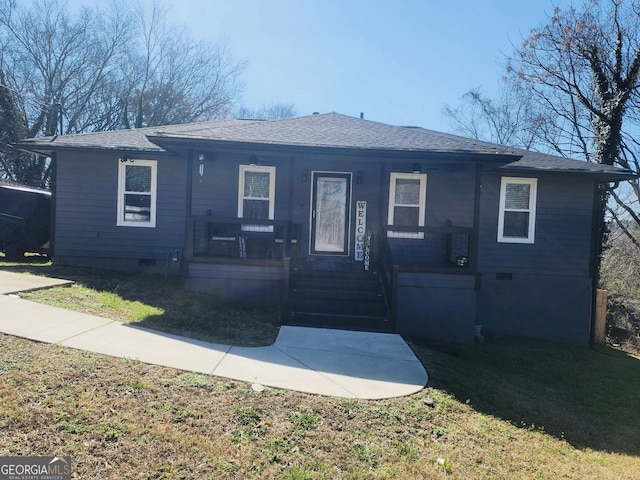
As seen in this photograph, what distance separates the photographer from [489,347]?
25.3 ft

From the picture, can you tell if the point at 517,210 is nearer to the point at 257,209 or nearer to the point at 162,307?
the point at 257,209

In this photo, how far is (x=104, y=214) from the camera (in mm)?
9414

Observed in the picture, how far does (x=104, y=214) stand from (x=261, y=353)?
6.57 meters

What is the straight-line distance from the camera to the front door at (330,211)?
9.36m

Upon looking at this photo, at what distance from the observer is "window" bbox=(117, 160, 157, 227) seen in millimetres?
9398

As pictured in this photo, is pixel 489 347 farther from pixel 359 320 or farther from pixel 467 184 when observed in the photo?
pixel 467 184

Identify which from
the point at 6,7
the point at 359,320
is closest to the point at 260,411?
the point at 359,320

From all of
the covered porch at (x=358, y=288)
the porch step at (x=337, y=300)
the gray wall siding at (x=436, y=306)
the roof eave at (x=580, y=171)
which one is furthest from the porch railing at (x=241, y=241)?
the roof eave at (x=580, y=171)

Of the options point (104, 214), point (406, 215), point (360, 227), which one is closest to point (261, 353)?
point (360, 227)

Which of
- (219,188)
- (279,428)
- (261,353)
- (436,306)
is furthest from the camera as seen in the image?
(219,188)

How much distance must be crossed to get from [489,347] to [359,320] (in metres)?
2.84

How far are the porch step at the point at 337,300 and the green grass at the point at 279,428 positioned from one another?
6.37 ft

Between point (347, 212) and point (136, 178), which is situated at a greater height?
point (136, 178)

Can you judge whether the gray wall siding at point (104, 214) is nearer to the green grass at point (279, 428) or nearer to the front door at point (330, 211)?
the front door at point (330, 211)
